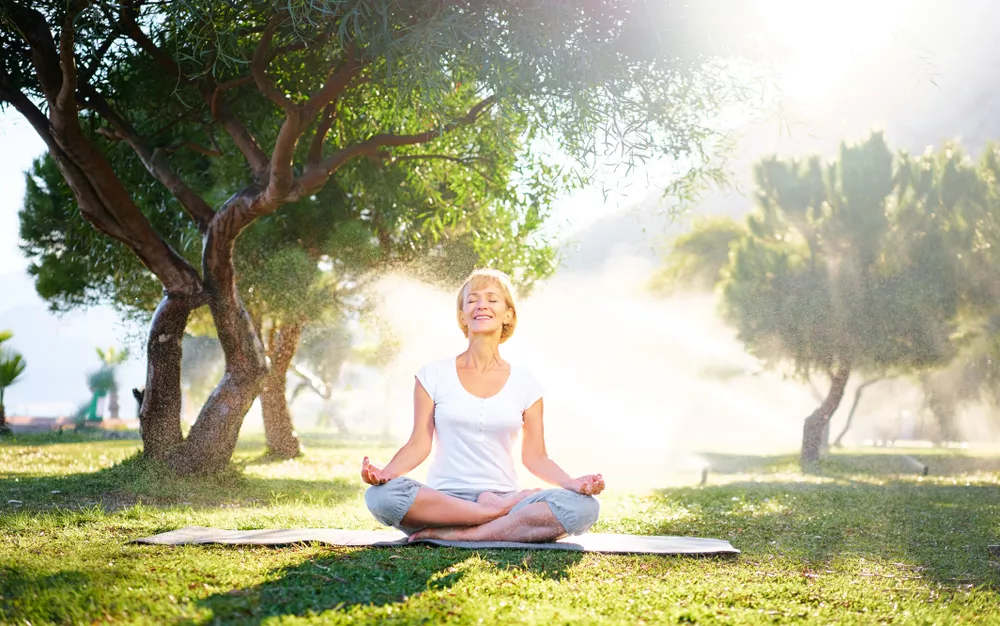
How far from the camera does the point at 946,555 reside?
6.44 meters

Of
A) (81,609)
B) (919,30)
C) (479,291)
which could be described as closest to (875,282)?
(919,30)

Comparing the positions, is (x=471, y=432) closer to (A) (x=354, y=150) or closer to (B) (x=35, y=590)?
(B) (x=35, y=590)

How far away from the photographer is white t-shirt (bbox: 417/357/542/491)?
581 centimetres

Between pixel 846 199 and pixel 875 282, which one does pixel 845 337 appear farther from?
pixel 846 199

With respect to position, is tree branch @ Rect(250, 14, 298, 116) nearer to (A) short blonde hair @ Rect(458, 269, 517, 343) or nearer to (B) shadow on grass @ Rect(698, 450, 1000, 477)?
(A) short blonde hair @ Rect(458, 269, 517, 343)

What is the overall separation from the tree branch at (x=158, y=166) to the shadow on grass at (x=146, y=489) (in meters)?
3.31

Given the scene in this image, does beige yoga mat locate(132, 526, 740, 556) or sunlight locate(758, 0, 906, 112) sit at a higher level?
sunlight locate(758, 0, 906, 112)

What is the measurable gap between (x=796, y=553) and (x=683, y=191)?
7730 mm

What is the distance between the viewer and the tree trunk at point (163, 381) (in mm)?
11750

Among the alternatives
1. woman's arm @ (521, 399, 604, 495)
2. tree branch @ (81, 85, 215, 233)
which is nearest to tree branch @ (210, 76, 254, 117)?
tree branch @ (81, 85, 215, 233)

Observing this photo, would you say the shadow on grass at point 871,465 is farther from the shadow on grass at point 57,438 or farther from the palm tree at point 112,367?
the palm tree at point 112,367

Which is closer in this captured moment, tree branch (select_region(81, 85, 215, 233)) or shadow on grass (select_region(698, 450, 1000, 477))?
tree branch (select_region(81, 85, 215, 233))

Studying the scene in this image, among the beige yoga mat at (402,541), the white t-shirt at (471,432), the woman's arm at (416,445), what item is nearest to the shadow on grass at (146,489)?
the beige yoga mat at (402,541)

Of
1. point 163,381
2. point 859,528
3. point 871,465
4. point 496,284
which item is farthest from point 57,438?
point 871,465
